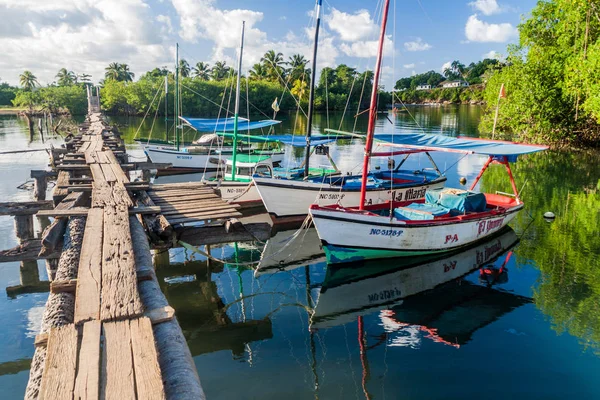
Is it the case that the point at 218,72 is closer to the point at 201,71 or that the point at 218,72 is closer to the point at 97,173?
the point at 201,71

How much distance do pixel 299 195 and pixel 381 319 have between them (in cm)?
857

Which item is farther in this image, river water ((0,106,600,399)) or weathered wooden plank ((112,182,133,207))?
weathered wooden plank ((112,182,133,207))

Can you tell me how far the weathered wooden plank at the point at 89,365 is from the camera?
3.76m

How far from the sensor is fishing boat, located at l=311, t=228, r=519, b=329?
37.9ft

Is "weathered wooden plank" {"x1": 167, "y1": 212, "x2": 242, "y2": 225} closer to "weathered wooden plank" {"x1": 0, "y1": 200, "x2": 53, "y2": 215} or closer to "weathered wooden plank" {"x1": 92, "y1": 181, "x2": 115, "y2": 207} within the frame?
"weathered wooden plank" {"x1": 92, "y1": 181, "x2": 115, "y2": 207}

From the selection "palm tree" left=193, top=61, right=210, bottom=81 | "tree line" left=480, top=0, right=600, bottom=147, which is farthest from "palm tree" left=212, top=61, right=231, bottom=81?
"tree line" left=480, top=0, right=600, bottom=147

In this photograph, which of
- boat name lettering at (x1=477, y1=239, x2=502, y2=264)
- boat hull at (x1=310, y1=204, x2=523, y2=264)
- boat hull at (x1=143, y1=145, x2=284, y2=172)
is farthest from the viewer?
boat hull at (x1=143, y1=145, x2=284, y2=172)

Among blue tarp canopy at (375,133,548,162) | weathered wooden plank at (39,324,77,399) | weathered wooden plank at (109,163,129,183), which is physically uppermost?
blue tarp canopy at (375,133,548,162)

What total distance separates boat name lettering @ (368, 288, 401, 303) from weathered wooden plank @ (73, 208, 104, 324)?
7548 millimetres

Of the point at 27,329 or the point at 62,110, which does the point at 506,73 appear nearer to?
the point at 27,329

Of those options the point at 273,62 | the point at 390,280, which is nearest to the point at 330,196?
the point at 390,280

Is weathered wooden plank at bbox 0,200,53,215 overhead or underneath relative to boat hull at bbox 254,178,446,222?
overhead

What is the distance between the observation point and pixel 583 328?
1034 centimetres

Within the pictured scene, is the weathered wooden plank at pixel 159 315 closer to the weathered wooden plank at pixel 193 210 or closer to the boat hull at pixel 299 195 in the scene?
the weathered wooden plank at pixel 193 210
